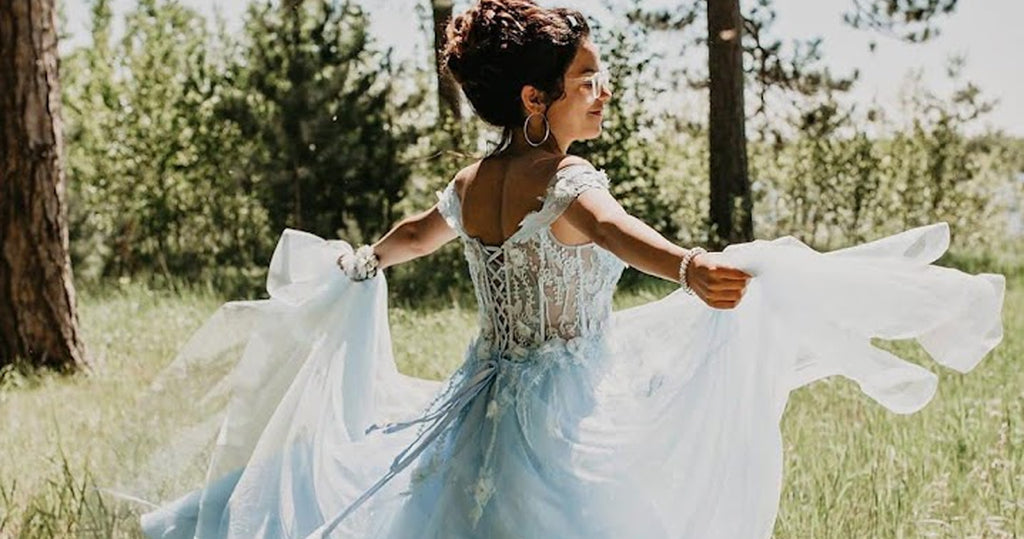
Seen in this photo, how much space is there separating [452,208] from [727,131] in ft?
25.7

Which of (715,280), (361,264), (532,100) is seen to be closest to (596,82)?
(532,100)

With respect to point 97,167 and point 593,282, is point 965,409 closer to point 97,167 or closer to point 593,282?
point 593,282

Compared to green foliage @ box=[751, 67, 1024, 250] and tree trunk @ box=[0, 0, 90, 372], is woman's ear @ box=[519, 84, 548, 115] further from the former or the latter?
green foliage @ box=[751, 67, 1024, 250]

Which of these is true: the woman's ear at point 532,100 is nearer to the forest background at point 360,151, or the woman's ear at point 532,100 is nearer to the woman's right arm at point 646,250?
the woman's right arm at point 646,250

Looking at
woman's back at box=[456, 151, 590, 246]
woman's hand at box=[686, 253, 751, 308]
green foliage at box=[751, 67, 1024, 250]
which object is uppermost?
woman's back at box=[456, 151, 590, 246]

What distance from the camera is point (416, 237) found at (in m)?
3.65

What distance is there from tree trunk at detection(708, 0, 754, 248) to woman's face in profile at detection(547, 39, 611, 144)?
763cm

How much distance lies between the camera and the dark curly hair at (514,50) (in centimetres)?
309

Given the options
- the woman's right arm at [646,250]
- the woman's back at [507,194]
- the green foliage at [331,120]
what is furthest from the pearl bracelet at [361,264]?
the green foliage at [331,120]

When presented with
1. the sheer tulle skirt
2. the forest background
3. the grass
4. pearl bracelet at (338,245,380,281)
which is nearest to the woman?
the sheer tulle skirt

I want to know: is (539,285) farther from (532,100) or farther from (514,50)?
(514,50)

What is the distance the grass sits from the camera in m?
4.04

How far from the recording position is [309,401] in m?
3.86

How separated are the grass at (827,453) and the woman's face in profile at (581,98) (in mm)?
1515
